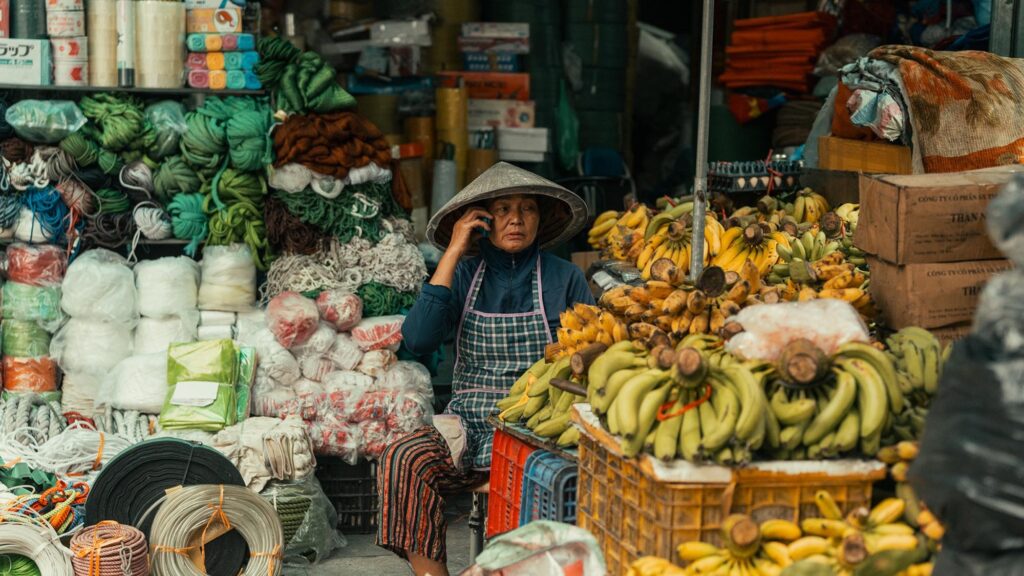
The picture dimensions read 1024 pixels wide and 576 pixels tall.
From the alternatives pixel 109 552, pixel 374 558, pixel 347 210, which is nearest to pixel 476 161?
pixel 347 210

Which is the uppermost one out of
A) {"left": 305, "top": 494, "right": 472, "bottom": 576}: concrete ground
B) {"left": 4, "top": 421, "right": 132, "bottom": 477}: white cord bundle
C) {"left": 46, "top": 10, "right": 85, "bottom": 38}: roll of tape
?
{"left": 46, "top": 10, "right": 85, "bottom": 38}: roll of tape

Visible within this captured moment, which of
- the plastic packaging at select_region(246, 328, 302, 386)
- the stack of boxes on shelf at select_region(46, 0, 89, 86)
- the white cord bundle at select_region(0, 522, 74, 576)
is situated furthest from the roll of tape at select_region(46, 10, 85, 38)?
the white cord bundle at select_region(0, 522, 74, 576)

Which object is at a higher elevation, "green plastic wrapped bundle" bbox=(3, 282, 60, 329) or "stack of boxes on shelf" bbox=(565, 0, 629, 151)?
"stack of boxes on shelf" bbox=(565, 0, 629, 151)

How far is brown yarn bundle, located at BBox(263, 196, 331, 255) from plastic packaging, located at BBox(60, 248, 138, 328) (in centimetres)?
78

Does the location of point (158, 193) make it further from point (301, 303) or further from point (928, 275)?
point (928, 275)

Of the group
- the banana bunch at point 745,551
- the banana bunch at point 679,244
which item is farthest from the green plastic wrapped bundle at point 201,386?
the banana bunch at point 745,551

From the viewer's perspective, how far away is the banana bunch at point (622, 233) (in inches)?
254

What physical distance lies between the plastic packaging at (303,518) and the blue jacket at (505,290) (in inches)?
40.2

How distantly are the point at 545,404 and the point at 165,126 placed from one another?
121 inches

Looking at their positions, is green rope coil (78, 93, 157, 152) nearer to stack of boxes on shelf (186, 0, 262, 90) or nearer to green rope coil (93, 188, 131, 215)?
green rope coil (93, 188, 131, 215)

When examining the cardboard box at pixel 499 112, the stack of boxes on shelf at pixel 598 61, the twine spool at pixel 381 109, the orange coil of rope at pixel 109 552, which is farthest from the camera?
the stack of boxes on shelf at pixel 598 61

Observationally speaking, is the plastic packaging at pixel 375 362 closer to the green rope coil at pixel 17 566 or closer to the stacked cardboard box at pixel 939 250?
the green rope coil at pixel 17 566

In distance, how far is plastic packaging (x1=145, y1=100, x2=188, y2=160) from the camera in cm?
632

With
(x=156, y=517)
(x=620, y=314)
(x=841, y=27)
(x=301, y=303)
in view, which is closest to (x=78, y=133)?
(x=301, y=303)
